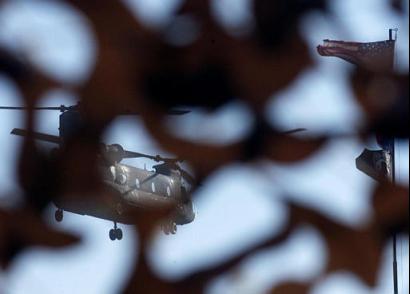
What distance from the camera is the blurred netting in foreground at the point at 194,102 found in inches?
50.6

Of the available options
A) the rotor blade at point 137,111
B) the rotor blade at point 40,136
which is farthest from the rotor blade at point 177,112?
the rotor blade at point 40,136

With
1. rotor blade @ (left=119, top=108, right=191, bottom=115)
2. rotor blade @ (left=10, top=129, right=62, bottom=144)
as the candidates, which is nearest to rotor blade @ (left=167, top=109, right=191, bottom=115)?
rotor blade @ (left=119, top=108, right=191, bottom=115)

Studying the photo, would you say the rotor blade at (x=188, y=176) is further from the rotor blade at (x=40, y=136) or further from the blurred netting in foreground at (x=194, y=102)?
the rotor blade at (x=40, y=136)

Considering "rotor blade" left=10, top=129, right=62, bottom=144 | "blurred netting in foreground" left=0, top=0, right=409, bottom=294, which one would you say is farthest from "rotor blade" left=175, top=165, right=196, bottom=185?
"rotor blade" left=10, top=129, right=62, bottom=144

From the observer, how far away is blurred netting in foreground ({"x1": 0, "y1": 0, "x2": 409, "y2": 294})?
1285 millimetres

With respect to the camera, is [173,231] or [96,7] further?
[173,231]

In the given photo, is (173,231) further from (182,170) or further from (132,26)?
(132,26)

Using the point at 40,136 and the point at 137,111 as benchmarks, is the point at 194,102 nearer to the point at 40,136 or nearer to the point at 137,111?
the point at 137,111

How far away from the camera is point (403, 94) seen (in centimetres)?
133

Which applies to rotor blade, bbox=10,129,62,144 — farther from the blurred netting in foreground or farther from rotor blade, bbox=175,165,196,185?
rotor blade, bbox=175,165,196,185

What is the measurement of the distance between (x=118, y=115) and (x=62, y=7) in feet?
0.42

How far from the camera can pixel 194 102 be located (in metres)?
1.30

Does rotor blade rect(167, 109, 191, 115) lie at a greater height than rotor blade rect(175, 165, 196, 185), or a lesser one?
greater

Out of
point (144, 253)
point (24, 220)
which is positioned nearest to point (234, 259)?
point (144, 253)
